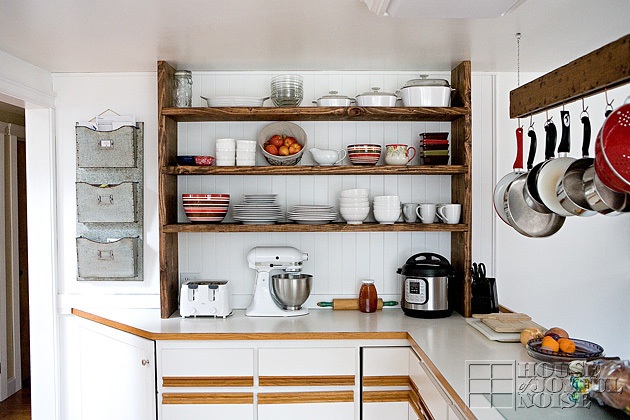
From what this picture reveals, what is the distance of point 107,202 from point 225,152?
0.83 metres

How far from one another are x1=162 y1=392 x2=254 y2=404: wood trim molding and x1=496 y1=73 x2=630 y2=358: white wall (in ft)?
5.64

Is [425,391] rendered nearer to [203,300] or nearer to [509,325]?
[509,325]

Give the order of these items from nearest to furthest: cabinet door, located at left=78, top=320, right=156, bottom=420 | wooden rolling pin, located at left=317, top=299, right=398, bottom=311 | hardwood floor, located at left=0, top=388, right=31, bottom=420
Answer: cabinet door, located at left=78, top=320, right=156, bottom=420 → wooden rolling pin, located at left=317, top=299, right=398, bottom=311 → hardwood floor, located at left=0, top=388, right=31, bottom=420

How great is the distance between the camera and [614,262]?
3.43 metres

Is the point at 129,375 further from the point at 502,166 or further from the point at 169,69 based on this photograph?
the point at 502,166

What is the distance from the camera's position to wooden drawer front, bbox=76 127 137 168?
11.0 feet

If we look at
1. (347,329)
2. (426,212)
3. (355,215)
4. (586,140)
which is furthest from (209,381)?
(586,140)

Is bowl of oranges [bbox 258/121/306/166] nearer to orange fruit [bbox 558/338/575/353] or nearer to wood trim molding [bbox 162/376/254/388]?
wood trim molding [bbox 162/376/254/388]

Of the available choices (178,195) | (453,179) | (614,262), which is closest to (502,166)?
(453,179)

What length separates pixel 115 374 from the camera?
123 inches

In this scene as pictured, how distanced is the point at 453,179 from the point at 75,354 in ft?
8.59

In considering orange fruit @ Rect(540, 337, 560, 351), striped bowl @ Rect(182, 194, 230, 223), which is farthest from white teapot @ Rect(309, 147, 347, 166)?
orange fruit @ Rect(540, 337, 560, 351)

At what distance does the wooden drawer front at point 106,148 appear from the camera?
11.0ft

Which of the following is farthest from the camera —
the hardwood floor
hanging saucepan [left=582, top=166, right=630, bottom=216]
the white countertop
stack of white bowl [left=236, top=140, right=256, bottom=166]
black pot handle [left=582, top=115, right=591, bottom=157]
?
the hardwood floor
